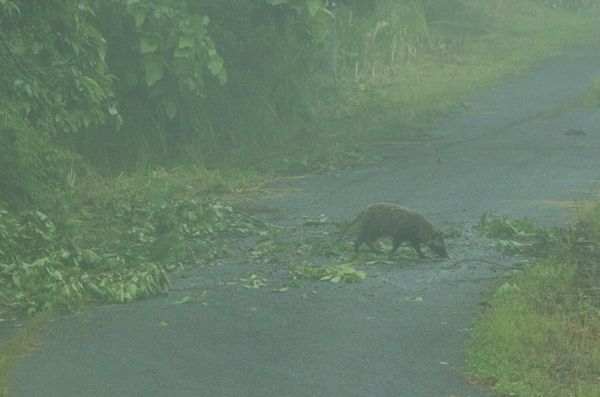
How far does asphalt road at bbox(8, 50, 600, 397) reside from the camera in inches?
293

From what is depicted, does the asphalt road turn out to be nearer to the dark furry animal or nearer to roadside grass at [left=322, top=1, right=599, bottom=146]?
the dark furry animal

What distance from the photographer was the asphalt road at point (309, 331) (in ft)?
24.4

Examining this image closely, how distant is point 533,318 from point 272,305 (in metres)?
1.90

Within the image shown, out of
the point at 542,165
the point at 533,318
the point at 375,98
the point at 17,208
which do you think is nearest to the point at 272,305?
the point at 533,318

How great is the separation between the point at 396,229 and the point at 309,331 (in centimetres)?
254

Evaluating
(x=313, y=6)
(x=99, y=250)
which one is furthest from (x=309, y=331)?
(x=313, y=6)

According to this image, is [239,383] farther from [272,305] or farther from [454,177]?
[454,177]

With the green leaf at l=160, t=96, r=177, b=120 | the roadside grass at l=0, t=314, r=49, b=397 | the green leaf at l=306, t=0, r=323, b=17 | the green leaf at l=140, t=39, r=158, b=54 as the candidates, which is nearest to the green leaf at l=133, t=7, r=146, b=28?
the green leaf at l=140, t=39, r=158, b=54

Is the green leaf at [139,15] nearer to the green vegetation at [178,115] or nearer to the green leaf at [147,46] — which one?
the green vegetation at [178,115]

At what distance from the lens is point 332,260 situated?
432 inches

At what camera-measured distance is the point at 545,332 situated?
8.05 metres

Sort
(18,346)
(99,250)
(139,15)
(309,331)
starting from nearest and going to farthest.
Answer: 1. (18,346)
2. (309,331)
3. (99,250)
4. (139,15)

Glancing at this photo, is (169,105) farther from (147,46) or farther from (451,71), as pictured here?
(451,71)

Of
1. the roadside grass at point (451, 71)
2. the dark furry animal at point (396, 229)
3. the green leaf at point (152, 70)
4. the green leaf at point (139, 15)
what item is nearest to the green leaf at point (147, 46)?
the green leaf at point (152, 70)
